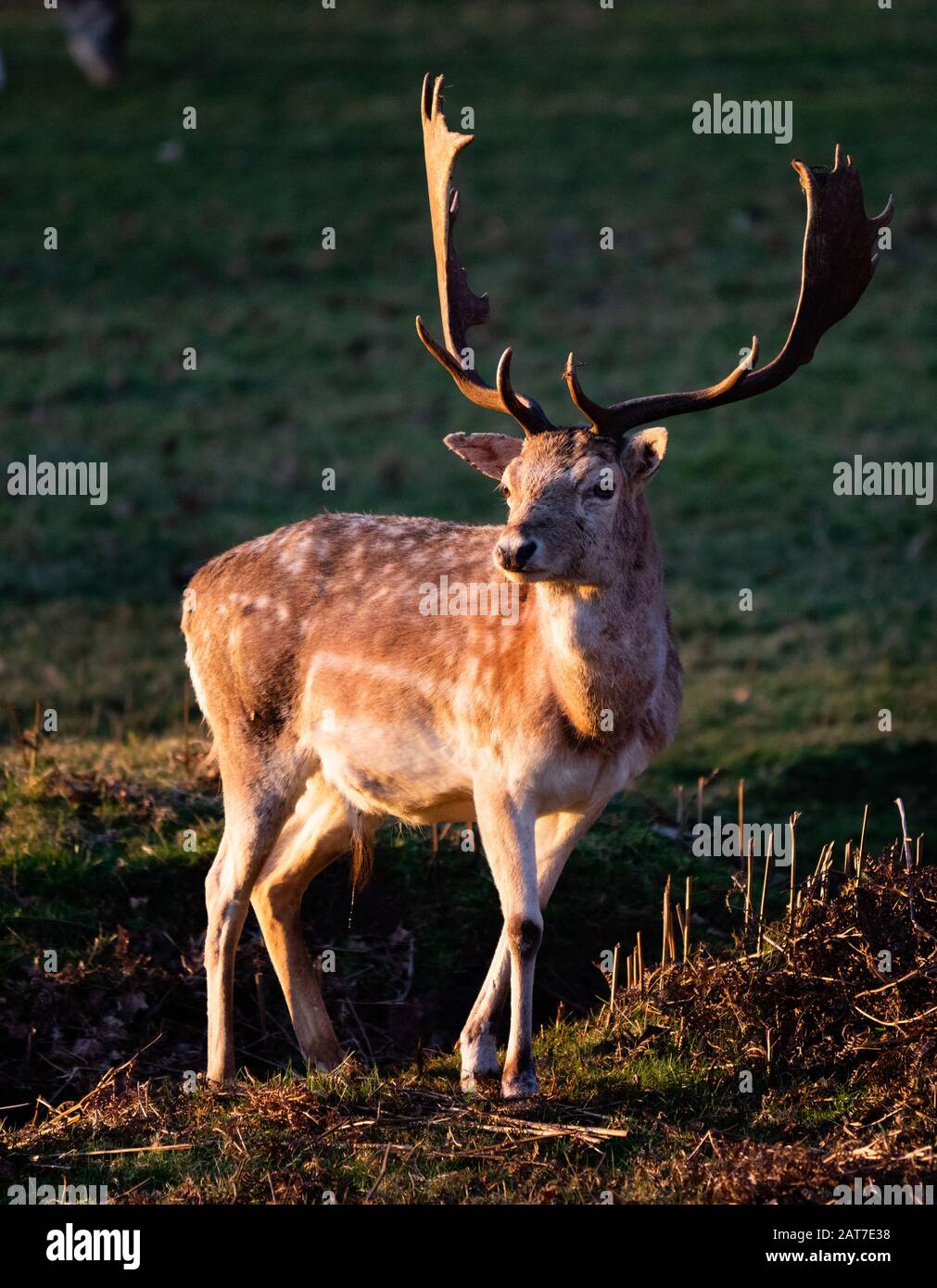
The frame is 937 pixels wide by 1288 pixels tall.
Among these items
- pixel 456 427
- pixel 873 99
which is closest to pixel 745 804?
pixel 456 427

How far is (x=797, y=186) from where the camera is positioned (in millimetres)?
22422

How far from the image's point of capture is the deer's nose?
240 inches

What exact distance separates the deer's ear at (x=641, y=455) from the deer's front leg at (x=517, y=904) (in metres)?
1.30

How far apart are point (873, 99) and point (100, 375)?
12.2 m

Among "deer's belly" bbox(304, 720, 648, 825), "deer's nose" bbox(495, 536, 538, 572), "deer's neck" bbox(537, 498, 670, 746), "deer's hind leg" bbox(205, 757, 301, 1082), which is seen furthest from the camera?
"deer's hind leg" bbox(205, 757, 301, 1082)

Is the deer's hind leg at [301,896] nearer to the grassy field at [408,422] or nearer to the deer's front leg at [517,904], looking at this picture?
the grassy field at [408,422]

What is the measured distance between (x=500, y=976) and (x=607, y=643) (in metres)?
1.47

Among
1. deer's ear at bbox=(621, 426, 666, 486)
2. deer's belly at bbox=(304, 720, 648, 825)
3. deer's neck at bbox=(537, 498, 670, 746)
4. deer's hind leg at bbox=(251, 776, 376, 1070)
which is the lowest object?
deer's hind leg at bbox=(251, 776, 376, 1070)

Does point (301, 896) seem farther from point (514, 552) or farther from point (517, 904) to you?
point (514, 552)

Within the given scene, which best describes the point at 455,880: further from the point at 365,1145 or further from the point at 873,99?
the point at 873,99

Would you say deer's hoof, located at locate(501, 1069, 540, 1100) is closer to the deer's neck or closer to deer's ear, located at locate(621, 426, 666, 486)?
the deer's neck

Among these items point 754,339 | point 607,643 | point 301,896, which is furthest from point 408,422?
point 607,643

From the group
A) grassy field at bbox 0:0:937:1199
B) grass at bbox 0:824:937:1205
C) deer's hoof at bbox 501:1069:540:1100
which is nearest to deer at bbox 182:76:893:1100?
deer's hoof at bbox 501:1069:540:1100

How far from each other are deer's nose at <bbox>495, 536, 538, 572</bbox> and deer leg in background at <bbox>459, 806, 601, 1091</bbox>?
4.14 feet
